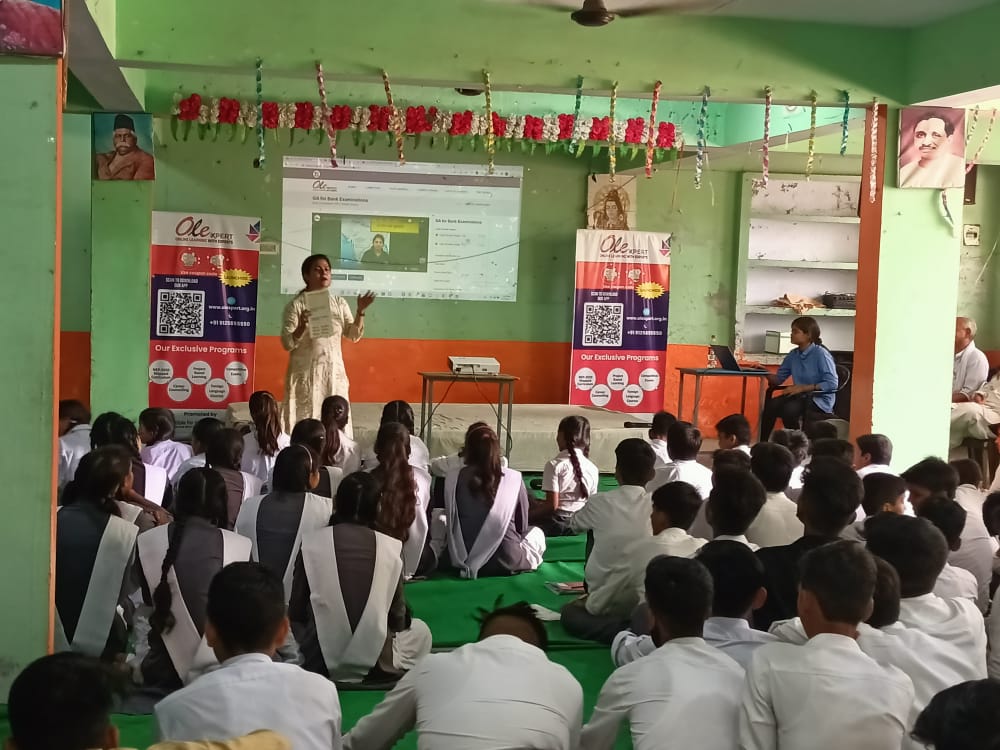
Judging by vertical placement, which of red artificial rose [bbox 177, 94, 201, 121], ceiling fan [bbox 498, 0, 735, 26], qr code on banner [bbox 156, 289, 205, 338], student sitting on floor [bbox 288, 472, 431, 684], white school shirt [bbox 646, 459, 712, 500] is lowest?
student sitting on floor [bbox 288, 472, 431, 684]

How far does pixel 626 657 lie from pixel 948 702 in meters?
1.46

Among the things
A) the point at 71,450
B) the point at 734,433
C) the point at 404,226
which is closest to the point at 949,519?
the point at 734,433

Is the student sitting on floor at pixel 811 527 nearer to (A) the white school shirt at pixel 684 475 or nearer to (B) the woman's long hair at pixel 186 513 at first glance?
(A) the white school shirt at pixel 684 475

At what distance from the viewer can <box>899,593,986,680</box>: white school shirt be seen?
2.39 m

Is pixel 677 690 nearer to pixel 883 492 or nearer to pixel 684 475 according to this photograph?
pixel 883 492

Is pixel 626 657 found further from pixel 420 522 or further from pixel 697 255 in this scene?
pixel 697 255

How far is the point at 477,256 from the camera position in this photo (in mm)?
8883

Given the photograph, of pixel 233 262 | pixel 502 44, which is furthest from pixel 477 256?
pixel 502 44

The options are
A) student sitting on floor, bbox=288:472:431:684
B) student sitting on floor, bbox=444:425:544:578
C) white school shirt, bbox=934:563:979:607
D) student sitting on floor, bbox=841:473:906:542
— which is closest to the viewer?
white school shirt, bbox=934:563:979:607

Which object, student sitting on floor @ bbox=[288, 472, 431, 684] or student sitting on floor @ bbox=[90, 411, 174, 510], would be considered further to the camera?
Answer: student sitting on floor @ bbox=[90, 411, 174, 510]

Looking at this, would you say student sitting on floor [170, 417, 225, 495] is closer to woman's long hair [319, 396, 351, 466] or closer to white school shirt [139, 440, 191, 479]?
white school shirt [139, 440, 191, 479]

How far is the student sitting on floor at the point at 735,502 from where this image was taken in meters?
3.14

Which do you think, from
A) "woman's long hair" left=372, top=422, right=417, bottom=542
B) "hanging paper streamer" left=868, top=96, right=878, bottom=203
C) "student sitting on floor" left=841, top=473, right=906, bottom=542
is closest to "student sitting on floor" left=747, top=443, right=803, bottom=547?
"student sitting on floor" left=841, top=473, right=906, bottom=542

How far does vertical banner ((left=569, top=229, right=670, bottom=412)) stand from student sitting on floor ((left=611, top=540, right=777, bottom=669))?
6.28 m
